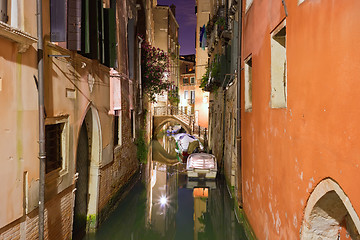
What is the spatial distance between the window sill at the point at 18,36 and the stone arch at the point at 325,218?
3.70 meters

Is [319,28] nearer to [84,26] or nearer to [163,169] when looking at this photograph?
[84,26]

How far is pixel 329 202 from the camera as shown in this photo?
2891 millimetres

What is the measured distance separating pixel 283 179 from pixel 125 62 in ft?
25.3

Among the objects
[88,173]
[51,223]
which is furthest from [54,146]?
[88,173]

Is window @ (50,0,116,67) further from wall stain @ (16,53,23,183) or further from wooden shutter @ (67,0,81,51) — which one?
wall stain @ (16,53,23,183)

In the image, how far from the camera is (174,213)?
29.6ft

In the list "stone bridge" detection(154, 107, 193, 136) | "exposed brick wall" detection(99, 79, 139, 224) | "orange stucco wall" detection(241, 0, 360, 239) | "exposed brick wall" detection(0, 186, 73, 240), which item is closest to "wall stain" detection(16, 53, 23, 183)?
"exposed brick wall" detection(0, 186, 73, 240)

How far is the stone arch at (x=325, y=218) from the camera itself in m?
2.86

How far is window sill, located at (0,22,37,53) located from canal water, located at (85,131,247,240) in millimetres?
4631

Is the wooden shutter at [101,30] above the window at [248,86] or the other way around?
above

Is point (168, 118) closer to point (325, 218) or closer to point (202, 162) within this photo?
point (202, 162)

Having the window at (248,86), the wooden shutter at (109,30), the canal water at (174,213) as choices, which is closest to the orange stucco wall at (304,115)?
the window at (248,86)

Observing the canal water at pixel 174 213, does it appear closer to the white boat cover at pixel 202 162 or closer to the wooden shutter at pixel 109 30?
the white boat cover at pixel 202 162

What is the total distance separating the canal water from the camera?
7.40 meters
